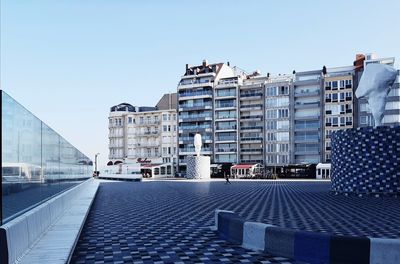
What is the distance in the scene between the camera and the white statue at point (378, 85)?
23300 mm

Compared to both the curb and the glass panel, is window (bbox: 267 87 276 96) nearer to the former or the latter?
the glass panel

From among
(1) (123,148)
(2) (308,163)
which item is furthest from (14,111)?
(1) (123,148)

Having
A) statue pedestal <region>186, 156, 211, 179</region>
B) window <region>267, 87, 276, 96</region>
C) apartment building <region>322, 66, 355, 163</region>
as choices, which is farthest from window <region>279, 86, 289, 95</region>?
statue pedestal <region>186, 156, 211, 179</region>

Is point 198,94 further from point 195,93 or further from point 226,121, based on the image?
point 226,121

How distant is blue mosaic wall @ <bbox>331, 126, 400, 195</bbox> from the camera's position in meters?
23.1

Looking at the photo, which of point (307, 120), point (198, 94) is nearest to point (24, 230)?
point (307, 120)

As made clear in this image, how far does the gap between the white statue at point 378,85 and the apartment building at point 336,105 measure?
5111cm

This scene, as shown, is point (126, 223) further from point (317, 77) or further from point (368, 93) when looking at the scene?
point (317, 77)

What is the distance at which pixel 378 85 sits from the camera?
23.5 m

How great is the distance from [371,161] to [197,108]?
216 ft

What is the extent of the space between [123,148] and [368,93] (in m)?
80.1

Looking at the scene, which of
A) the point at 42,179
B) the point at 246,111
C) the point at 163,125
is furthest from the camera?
the point at 163,125

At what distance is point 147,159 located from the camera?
94.5 metres

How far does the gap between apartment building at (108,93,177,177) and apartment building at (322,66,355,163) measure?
3342 cm
